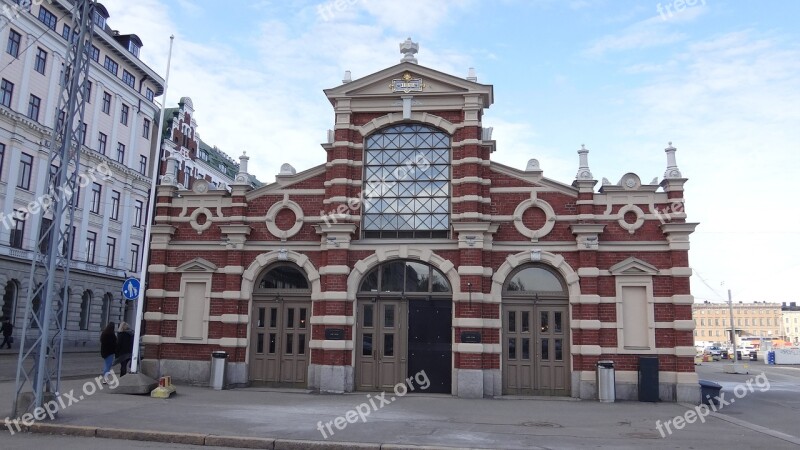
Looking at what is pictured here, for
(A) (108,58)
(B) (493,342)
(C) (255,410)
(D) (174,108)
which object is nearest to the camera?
(C) (255,410)

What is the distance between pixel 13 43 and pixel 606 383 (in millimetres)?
37106

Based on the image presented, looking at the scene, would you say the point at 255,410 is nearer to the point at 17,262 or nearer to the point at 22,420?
the point at 22,420

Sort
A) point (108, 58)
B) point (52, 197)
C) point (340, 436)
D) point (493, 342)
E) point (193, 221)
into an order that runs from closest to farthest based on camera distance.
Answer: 1. point (340, 436)
2. point (52, 197)
3. point (493, 342)
4. point (193, 221)
5. point (108, 58)

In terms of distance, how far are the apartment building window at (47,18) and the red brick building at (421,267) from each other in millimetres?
25679

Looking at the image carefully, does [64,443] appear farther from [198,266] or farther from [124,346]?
[198,266]

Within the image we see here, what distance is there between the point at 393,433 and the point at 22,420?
6688 mm

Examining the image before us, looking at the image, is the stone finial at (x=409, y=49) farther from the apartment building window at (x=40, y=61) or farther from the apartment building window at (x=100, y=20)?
the apartment building window at (x=100, y=20)

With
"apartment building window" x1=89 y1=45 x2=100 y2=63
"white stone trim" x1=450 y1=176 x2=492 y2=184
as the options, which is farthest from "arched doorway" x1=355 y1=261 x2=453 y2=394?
"apartment building window" x1=89 y1=45 x2=100 y2=63

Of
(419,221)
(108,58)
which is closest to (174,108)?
(108,58)

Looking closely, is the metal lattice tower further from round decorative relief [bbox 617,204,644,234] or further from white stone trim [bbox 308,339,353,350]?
round decorative relief [bbox 617,204,644,234]

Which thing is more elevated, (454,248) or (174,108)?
(174,108)

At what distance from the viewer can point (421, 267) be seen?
1905 cm

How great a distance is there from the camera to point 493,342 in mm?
18297

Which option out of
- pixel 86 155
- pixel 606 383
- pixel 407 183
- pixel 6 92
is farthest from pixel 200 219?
pixel 86 155
